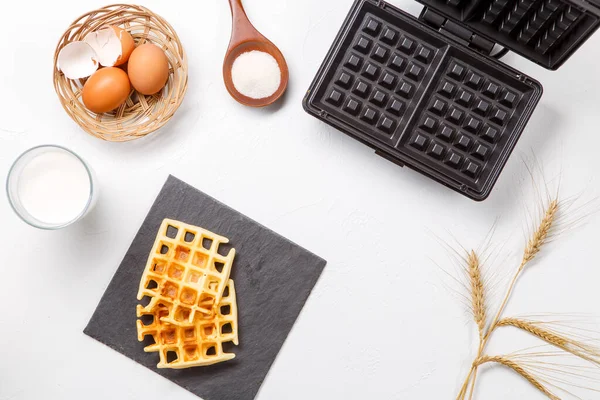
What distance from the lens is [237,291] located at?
1.91 m

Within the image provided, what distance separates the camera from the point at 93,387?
1.91m

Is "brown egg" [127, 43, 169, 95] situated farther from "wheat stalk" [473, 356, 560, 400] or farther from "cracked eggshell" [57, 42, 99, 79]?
"wheat stalk" [473, 356, 560, 400]

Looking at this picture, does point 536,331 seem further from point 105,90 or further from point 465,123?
point 105,90

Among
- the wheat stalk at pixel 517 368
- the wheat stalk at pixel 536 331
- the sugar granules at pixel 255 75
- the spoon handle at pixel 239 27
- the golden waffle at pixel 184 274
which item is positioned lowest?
the golden waffle at pixel 184 274

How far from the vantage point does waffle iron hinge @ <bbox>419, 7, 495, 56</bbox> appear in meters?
1.71

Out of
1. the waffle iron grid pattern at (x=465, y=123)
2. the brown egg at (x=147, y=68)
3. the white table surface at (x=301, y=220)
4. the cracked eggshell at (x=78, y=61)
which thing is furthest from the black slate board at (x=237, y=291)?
the waffle iron grid pattern at (x=465, y=123)

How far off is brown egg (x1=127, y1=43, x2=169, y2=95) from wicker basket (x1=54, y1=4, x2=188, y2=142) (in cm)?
6

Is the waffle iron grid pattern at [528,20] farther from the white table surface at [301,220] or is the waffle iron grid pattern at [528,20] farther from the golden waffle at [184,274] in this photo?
the golden waffle at [184,274]

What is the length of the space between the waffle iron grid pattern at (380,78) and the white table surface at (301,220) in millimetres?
161

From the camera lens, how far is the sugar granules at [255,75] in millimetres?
1812

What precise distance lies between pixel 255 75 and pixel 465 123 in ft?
2.25

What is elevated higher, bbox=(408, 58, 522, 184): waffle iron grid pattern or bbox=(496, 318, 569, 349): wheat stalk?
bbox=(408, 58, 522, 184): waffle iron grid pattern

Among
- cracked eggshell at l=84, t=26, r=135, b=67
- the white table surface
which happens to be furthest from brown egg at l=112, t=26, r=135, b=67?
the white table surface

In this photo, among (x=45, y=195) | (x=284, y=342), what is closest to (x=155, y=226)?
(x=45, y=195)
